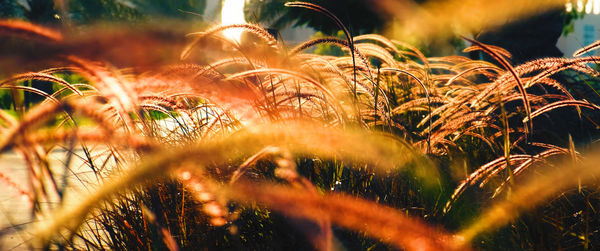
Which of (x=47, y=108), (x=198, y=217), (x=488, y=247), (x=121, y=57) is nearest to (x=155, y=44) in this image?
(x=121, y=57)

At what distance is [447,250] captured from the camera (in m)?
0.86

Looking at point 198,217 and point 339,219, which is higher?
point 339,219

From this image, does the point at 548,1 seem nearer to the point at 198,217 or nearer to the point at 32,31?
the point at 198,217

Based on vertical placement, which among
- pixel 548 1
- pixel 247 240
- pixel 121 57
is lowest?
pixel 247 240

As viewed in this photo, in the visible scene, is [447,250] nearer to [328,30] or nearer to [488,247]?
[488,247]

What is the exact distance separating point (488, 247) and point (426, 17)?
7.87m

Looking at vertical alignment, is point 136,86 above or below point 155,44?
below

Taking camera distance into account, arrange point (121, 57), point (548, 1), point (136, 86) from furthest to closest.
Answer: point (548, 1) → point (136, 86) → point (121, 57)

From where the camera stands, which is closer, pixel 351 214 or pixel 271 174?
pixel 351 214

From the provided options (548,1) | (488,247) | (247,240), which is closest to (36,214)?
(247,240)

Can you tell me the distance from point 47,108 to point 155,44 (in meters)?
0.22

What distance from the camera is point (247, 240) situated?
1.16m

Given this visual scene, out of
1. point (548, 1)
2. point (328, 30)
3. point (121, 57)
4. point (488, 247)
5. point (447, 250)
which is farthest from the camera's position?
point (328, 30)

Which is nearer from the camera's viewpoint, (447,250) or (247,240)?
(447,250)
